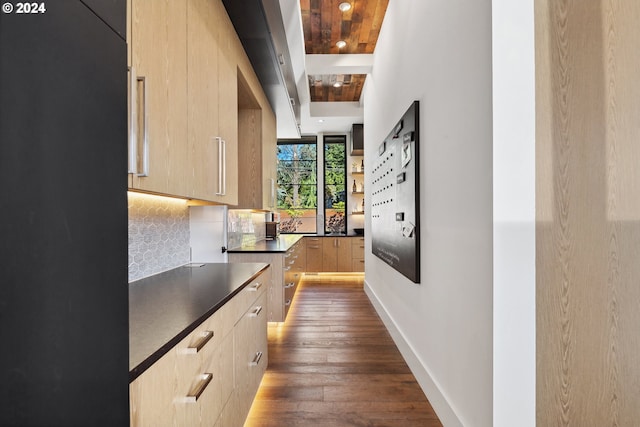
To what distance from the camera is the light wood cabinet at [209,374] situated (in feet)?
2.80

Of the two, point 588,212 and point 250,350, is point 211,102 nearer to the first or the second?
point 250,350

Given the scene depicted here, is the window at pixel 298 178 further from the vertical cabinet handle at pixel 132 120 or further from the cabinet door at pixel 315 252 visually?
the vertical cabinet handle at pixel 132 120

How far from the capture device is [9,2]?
43 cm

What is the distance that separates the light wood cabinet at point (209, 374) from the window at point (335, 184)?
5166 millimetres

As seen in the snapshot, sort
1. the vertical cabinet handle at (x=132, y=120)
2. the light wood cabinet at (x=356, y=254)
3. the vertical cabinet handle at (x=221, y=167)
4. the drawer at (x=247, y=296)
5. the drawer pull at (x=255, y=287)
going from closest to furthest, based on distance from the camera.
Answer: the vertical cabinet handle at (x=132, y=120), the drawer at (x=247, y=296), the drawer pull at (x=255, y=287), the vertical cabinet handle at (x=221, y=167), the light wood cabinet at (x=356, y=254)

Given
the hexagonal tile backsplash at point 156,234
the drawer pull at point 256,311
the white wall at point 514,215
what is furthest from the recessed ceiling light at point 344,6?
the drawer pull at point 256,311

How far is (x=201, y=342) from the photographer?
1.15m

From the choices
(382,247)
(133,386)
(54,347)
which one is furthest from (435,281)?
(54,347)

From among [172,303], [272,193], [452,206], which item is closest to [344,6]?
[272,193]

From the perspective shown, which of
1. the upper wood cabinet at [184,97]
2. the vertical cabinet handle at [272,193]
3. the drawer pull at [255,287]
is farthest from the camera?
the vertical cabinet handle at [272,193]

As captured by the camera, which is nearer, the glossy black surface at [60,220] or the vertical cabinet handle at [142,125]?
the glossy black surface at [60,220]

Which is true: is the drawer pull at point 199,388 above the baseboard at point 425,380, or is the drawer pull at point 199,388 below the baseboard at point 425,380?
above

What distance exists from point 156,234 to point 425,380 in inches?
78.4

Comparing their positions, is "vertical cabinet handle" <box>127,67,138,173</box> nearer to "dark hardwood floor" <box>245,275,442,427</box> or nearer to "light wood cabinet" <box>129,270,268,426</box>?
"light wood cabinet" <box>129,270,268,426</box>
